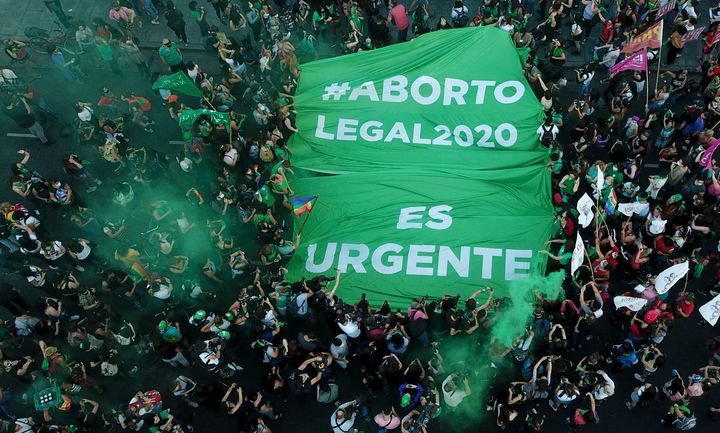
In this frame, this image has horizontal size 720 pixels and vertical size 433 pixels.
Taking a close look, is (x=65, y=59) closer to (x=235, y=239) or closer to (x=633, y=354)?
(x=235, y=239)

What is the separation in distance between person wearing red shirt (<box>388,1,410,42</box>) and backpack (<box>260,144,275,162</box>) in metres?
6.24

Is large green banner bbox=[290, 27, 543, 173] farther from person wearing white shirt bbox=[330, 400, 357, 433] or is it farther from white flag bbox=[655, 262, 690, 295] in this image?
person wearing white shirt bbox=[330, 400, 357, 433]

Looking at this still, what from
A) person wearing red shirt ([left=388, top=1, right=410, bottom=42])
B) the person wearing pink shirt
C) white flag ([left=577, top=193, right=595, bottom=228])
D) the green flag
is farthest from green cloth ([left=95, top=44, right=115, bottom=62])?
white flag ([left=577, top=193, right=595, bottom=228])

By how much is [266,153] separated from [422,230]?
4.18 m

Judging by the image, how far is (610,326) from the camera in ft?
40.7

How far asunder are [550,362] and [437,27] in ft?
34.2

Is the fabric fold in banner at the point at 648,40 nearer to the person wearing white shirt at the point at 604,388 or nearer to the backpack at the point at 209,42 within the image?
the person wearing white shirt at the point at 604,388

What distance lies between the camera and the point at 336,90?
16172mm

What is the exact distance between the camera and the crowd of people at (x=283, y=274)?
11.0 meters

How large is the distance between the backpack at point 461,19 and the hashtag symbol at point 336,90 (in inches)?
154

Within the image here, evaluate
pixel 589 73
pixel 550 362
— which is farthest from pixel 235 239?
pixel 589 73

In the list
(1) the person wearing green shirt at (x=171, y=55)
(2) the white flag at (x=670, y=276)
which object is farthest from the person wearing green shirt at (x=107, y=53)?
(2) the white flag at (x=670, y=276)

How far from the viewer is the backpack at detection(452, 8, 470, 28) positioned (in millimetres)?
17109

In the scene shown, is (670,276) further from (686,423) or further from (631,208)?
(686,423)
